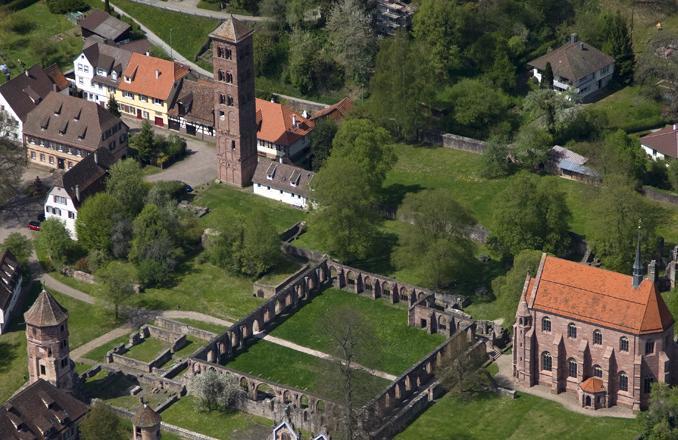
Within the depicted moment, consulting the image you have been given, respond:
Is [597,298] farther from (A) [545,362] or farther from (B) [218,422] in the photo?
(B) [218,422]

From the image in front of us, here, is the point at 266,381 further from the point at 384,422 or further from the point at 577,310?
the point at 577,310

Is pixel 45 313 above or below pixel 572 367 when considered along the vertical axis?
above

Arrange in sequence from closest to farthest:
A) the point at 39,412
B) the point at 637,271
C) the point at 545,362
A: the point at 637,271 < the point at 39,412 < the point at 545,362

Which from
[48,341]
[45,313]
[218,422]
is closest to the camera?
[218,422]

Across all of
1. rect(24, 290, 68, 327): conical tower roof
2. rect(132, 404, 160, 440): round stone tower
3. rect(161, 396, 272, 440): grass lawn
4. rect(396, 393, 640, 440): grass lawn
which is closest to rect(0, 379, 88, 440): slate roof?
rect(24, 290, 68, 327): conical tower roof

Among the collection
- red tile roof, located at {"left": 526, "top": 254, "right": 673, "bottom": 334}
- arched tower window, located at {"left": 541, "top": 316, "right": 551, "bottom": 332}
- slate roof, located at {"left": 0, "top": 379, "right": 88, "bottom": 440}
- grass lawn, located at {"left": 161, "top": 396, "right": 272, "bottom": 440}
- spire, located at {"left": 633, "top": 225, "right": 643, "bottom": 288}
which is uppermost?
spire, located at {"left": 633, "top": 225, "right": 643, "bottom": 288}

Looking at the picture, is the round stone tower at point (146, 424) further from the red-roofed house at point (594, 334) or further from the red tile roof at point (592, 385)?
the red tile roof at point (592, 385)

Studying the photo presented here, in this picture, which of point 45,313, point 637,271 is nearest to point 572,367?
point 637,271

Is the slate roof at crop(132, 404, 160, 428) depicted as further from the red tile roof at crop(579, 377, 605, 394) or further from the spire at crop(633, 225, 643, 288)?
the spire at crop(633, 225, 643, 288)

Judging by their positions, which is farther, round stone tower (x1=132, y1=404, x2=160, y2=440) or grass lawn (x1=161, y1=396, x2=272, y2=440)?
grass lawn (x1=161, y1=396, x2=272, y2=440)
